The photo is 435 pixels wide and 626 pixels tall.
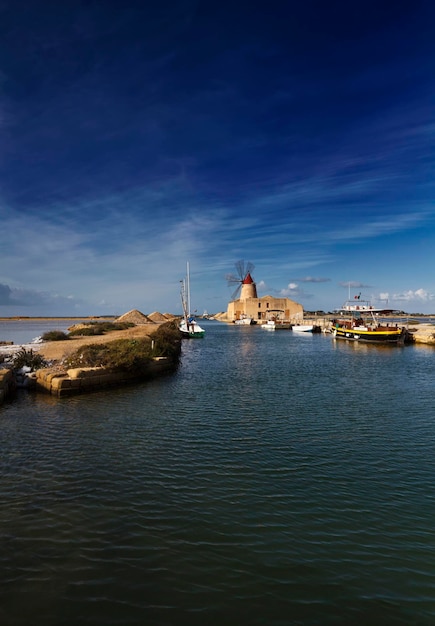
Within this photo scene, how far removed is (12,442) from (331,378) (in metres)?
17.0

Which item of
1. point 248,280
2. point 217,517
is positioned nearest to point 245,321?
point 248,280

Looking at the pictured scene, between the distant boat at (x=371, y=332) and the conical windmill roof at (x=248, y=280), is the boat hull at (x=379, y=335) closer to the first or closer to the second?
the distant boat at (x=371, y=332)

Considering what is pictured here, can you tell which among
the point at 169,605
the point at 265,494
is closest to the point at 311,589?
the point at 169,605

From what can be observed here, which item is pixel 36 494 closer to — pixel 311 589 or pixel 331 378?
pixel 311 589

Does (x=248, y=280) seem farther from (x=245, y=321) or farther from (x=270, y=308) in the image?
(x=245, y=321)

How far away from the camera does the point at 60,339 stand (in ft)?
132

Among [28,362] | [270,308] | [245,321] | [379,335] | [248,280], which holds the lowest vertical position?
[379,335]

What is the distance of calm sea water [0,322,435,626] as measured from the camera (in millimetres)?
4941

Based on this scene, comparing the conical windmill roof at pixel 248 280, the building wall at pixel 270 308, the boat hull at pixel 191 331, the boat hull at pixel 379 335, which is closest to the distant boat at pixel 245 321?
the building wall at pixel 270 308

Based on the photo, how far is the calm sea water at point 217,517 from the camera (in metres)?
4.94

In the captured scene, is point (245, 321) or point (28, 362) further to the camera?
point (245, 321)

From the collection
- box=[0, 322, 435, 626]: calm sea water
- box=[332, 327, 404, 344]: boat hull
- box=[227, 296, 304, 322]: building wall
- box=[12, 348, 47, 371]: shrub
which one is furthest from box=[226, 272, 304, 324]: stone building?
box=[0, 322, 435, 626]: calm sea water

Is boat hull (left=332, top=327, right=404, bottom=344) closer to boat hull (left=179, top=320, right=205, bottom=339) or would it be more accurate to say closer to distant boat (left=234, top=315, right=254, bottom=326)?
boat hull (left=179, top=320, right=205, bottom=339)

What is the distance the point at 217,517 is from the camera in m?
6.98
